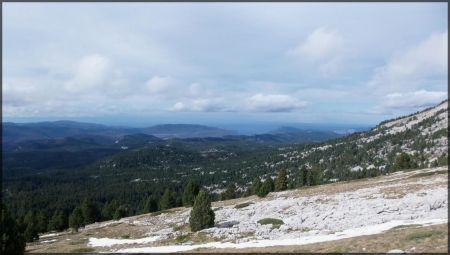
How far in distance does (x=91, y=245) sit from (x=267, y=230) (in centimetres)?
2681

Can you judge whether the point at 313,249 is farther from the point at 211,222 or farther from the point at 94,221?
the point at 94,221

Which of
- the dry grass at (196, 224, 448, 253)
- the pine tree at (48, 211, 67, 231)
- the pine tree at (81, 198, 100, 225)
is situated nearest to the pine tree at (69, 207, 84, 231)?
the pine tree at (81, 198, 100, 225)

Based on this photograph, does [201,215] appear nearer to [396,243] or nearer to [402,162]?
[396,243]

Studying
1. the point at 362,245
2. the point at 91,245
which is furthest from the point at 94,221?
the point at 362,245

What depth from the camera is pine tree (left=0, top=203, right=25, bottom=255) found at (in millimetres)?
35375

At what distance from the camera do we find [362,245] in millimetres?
27656

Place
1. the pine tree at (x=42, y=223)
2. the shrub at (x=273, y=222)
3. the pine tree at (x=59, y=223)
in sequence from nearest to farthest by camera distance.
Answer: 1. the shrub at (x=273, y=222)
2. the pine tree at (x=59, y=223)
3. the pine tree at (x=42, y=223)

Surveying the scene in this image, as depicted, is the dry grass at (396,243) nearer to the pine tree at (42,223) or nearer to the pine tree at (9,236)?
the pine tree at (9,236)

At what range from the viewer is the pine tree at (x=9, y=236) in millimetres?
35375

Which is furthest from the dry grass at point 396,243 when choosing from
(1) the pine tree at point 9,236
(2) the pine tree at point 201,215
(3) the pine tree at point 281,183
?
(3) the pine tree at point 281,183

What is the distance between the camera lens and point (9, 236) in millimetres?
35844

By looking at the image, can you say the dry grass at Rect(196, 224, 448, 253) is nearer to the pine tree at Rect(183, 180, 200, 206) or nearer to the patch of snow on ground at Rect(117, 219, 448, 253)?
the patch of snow on ground at Rect(117, 219, 448, 253)

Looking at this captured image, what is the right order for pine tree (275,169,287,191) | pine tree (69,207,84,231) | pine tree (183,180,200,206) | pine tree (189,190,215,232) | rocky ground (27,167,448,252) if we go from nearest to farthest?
rocky ground (27,167,448,252)
pine tree (189,190,215,232)
pine tree (69,207,84,231)
pine tree (183,180,200,206)
pine tree (275,169,287,191)

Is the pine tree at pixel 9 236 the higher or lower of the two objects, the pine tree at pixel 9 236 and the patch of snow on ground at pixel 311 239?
the higher
